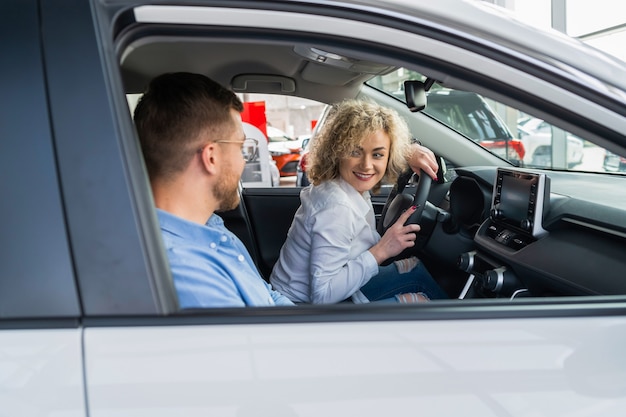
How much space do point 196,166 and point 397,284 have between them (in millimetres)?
1271

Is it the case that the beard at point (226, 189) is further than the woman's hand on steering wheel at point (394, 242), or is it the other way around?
the woman's hand on steering wheel at point (394, 242)

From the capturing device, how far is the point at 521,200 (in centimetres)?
199

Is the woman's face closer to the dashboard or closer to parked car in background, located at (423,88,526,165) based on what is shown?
the dashboard

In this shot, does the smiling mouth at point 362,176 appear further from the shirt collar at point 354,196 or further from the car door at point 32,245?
the car door at point 32,245

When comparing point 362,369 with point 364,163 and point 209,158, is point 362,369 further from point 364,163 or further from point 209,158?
point 364,163

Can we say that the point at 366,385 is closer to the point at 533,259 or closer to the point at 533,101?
the point at 533,101

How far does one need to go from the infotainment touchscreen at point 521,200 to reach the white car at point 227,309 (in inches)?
34.1

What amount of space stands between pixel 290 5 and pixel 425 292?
160 centimetres

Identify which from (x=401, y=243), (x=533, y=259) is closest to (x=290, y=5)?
(x=401, y=243)

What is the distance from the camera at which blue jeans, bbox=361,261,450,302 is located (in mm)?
2262

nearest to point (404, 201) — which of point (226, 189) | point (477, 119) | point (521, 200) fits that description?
point (521, 200)

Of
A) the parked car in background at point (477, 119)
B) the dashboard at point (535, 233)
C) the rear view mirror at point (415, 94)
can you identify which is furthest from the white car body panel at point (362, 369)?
the parked car in background at point (477, 119)

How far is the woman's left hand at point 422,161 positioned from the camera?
223cm

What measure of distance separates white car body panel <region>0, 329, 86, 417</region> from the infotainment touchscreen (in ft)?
5.08
